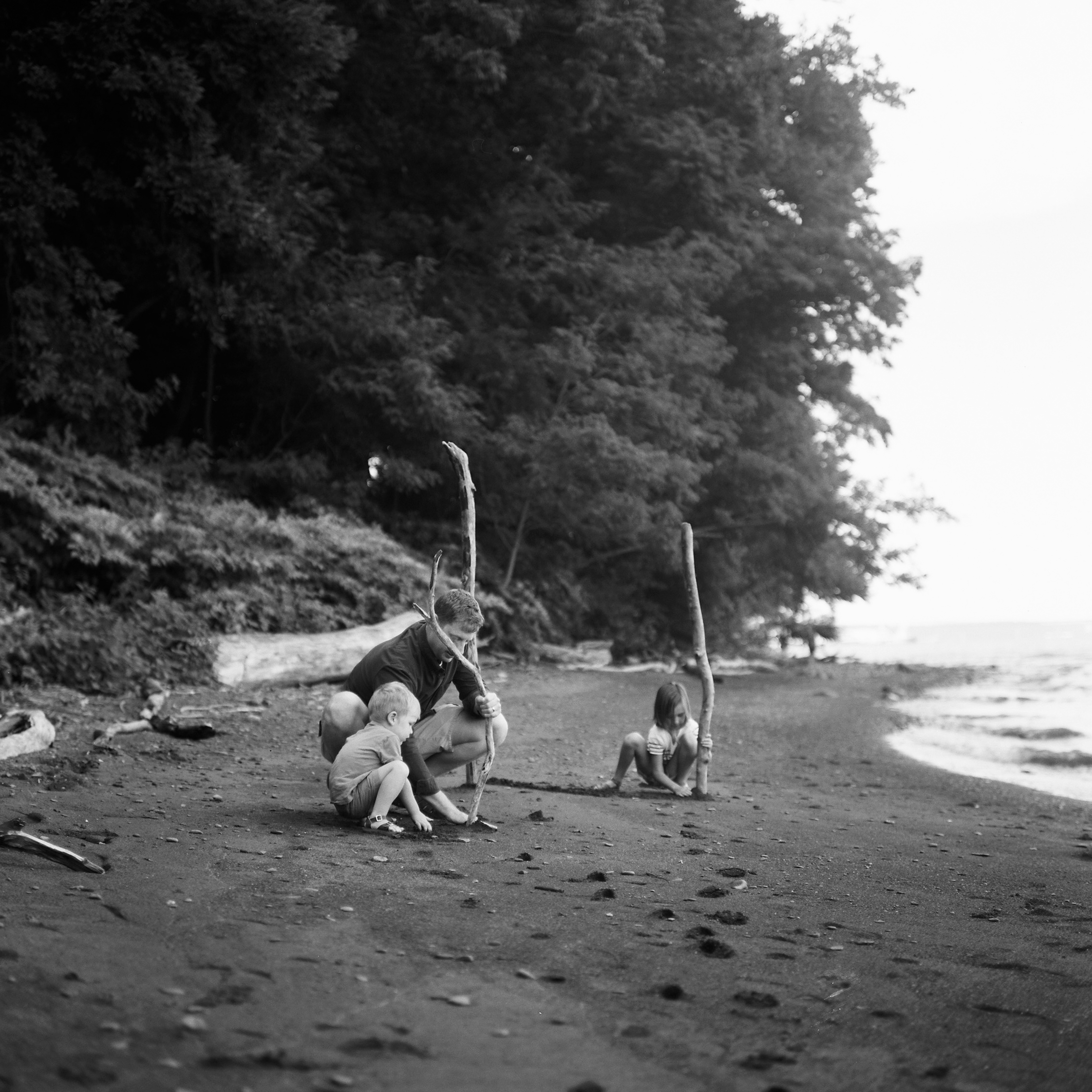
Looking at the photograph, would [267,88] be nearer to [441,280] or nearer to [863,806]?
[441,280]

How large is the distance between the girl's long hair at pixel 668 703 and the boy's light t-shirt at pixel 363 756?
9.96 feet

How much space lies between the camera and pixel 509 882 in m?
5.66

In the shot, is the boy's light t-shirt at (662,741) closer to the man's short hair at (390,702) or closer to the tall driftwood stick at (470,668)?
the tall driftwood stick at (470,668)

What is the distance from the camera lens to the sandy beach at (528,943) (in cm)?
334

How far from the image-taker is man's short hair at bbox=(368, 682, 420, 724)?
6.64 metres

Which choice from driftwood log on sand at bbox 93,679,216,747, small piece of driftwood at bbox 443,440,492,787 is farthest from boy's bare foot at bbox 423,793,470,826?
driftwood log on sand at bbox 93,679,216,747

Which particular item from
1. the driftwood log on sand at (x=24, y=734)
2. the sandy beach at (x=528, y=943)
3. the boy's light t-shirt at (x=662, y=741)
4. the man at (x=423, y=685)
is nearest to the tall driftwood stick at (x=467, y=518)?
the sandy beach at (x=528, y=943)

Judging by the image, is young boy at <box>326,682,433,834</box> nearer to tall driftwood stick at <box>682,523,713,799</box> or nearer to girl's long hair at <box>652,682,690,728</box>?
girl's long hair at <box>652,682,690,728</box>

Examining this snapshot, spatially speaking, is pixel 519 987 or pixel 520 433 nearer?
pixel 519 987

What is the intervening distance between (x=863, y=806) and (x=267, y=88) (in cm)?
1378

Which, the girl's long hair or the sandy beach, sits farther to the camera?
the girl's long hair

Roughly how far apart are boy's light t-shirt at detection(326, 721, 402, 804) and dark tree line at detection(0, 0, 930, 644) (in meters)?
11.0

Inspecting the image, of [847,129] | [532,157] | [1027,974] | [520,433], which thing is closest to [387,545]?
[520,433]

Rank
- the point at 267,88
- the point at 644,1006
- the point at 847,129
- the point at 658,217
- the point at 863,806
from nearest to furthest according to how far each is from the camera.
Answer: the point at 644,1006 → the point at 863,806 → the point at 267,88 → the point at 658,217 → the point at 847,129
